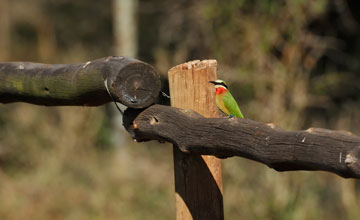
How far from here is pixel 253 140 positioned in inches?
84.4

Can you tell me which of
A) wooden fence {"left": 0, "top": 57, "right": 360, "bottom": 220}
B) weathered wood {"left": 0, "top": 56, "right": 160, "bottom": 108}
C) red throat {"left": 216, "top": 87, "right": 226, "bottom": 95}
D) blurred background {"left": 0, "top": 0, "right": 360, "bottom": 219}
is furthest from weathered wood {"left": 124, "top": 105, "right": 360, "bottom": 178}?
blurred background {"left": 0, "top": 0, "right": 360, "bottom": 219}

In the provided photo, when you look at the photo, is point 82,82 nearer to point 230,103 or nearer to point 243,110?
point 230,103

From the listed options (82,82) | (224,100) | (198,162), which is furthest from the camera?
(224,100)

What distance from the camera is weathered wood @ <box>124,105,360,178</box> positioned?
1865mm

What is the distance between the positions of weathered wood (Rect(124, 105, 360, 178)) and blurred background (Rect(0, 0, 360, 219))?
2854mm

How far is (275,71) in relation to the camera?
5688 millimetres

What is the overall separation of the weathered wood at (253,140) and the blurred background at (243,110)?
9.36ft

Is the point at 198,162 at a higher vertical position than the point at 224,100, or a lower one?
lower

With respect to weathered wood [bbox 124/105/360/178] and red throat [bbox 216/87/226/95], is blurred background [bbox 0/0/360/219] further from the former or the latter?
weathered wood [bbox 124/105/360/178]

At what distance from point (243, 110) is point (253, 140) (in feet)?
12.8

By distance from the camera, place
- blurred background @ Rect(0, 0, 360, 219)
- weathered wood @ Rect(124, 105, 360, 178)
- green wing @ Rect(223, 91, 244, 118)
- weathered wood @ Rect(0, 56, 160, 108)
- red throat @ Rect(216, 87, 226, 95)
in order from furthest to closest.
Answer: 1. blurred background @ Rect(0, 0, 360, 219)
2. green wing @ Rect(223, 91, 244, 118)
3. red throat @ Rect(216, 87, 226, 95)
4. weathered wood @ Rect(0, 56, 160, 108)
5. weathered wood @ Rect(124, 105, 360, 178)

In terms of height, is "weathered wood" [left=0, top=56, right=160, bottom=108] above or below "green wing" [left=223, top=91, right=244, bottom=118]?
above

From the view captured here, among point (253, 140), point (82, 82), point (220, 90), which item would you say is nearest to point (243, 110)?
point (220, 90)

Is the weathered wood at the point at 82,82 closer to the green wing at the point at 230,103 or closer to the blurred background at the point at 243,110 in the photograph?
the green wing at the point at 230,103
